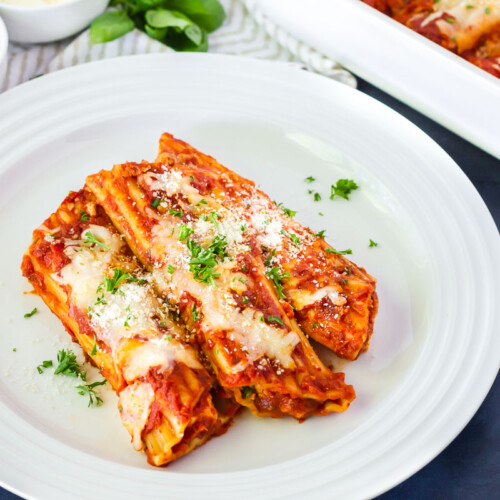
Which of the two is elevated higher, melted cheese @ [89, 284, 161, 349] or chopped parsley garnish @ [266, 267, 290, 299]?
chopped parsley garnish @ [266, 267, 290, 299]

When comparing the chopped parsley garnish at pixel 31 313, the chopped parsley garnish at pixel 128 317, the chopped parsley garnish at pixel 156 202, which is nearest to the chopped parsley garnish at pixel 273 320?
the chopped parsley garnish at pixel 128 317

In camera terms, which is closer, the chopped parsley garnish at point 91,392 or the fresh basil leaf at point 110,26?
the chopped parsley garnish at point 91,392

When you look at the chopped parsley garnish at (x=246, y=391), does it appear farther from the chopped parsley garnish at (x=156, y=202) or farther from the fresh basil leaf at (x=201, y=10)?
the fresh basil leaf at (x=201, y=10)

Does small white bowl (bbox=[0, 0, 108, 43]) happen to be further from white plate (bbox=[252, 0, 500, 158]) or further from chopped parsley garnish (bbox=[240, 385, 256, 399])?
chopped parsley garnish (bbox=[240, 385, 256, 399])

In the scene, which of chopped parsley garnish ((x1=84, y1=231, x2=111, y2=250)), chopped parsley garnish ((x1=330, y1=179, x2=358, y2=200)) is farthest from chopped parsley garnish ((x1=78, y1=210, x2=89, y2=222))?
chopped parsley garnish ((x1=330, y1=179, x2=358, y2=200))

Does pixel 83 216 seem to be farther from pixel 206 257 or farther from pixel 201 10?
pixel 201 10

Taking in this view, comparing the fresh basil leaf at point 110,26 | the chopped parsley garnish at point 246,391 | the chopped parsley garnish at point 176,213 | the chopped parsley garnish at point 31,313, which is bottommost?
the chopped parsley garnish at point 31,313

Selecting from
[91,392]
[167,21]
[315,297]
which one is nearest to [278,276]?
[315,297]

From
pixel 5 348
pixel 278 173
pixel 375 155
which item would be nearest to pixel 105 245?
pixel 5 348
